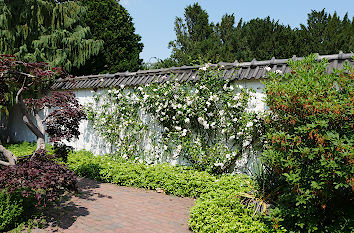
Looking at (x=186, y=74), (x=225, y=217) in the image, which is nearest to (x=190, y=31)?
(x=186, y=74)

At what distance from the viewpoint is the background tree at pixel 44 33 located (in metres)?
10.4

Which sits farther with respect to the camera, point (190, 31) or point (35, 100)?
point (190, 31)

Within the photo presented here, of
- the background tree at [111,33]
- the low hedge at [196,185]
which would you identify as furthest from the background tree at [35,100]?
the background tree at [111,33]

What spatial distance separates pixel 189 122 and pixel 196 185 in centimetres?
178

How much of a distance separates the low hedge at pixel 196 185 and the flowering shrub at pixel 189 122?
50 centimetres

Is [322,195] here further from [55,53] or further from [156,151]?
[55,53]

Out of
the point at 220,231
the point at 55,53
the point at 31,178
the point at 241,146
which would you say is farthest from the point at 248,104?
the point at 55,53

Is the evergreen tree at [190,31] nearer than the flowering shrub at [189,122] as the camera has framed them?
No

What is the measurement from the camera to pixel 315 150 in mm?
3324

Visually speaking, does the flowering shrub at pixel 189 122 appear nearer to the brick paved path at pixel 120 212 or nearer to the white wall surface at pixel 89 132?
the white wall surface at pixel 89 132

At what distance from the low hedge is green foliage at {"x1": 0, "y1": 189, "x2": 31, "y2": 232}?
8.49 ft

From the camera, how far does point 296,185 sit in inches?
140

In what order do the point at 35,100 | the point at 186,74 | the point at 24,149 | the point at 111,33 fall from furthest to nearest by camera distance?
1. the point at 111,33
2. the point at 24,149
3. the point at 186,74
4. the point at 35,100

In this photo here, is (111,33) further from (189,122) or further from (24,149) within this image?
(189,122)
